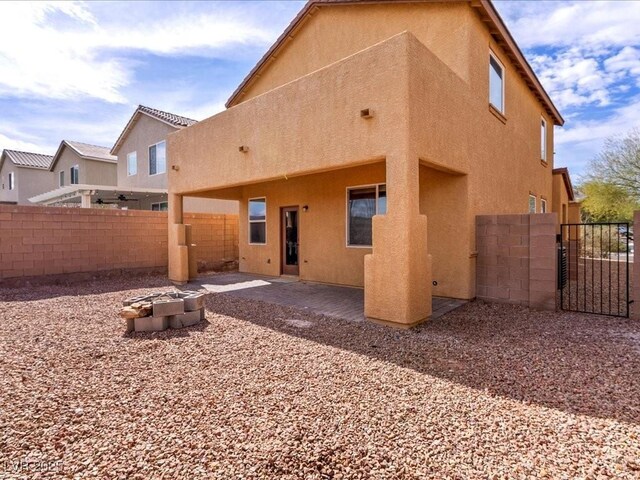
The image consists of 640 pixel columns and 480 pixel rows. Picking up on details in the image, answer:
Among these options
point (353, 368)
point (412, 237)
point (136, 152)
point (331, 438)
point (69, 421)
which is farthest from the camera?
point (136, 152)

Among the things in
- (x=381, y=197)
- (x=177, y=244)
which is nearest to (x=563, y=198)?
(x=381, y=197)

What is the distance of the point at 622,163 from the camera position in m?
21.9

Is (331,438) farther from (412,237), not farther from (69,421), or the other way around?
(412,237)

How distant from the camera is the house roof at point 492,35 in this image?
331 inches

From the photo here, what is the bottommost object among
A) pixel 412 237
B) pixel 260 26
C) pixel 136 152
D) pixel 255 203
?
pixel 412 237

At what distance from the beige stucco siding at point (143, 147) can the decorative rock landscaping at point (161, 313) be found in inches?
542

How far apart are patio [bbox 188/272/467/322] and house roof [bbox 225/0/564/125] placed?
6.84 meters

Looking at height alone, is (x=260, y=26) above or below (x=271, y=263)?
above

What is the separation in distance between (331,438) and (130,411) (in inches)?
77.3

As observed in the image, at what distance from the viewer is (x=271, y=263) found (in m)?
12.8

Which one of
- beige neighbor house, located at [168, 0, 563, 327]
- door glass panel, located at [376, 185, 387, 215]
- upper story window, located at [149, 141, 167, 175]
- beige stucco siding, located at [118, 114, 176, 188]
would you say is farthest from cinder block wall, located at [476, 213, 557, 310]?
upper story window, located at [149, 141, 167, 175]

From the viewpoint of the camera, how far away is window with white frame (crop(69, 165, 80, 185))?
2405 centimetres

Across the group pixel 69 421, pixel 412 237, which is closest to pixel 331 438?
pixel 69 421

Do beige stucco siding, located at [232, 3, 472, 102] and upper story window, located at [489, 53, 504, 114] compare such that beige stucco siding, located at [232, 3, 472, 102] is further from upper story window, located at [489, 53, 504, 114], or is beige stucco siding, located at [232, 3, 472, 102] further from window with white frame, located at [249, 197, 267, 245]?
window with white frame, located at [249, 197, 267, 245]
